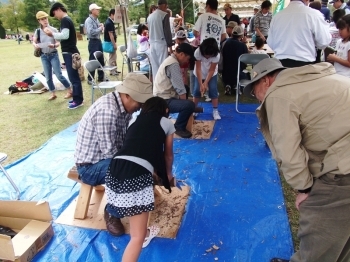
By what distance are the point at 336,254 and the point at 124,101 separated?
4.86 feet

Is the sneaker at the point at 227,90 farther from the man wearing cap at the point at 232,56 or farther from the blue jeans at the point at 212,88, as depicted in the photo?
the blue jeans at the point at 212,88

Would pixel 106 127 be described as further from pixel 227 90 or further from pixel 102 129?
pixel 227 90

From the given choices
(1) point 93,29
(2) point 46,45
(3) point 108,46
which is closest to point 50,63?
(2) point 46,45

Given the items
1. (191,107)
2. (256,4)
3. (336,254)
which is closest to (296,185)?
(336,254)

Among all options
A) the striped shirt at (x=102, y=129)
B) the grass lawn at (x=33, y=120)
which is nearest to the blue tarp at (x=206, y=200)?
the grass lawn at (x=33, y=120)

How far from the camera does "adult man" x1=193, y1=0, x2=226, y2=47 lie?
183 inches

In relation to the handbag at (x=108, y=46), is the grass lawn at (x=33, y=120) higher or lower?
lower

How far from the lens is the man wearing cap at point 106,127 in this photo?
1851 millimetres

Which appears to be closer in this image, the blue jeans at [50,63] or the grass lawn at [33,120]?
the grass lawn at [33,120]

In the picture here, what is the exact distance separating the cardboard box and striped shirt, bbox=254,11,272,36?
5937 millimetres

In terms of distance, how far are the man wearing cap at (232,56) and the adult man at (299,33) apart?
194 cm

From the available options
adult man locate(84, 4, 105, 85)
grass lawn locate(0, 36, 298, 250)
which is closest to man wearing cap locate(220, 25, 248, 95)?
grass lawn locate(0, 36, 298, 250)

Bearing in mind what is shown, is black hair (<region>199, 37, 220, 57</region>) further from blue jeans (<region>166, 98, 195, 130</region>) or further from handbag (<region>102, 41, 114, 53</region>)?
handbag (<region>102, 41, 114, 53</region>)

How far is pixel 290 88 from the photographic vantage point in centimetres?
117
